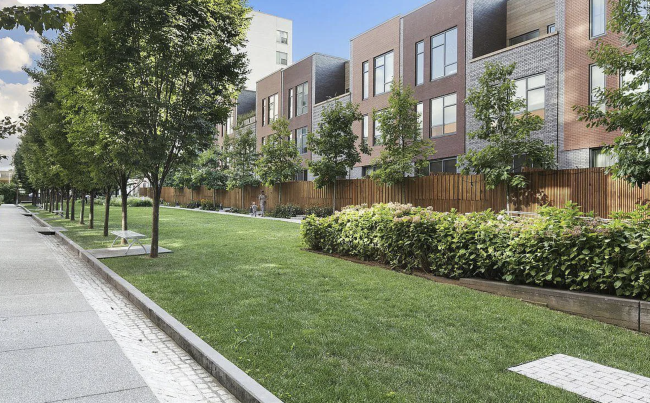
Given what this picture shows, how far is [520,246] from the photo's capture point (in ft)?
22.0

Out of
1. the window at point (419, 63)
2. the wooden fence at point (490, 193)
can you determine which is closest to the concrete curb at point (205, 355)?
the wooden fence at point (490, 193)

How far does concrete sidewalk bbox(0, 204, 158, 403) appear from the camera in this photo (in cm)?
385

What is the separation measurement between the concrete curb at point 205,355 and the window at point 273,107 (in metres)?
37.8

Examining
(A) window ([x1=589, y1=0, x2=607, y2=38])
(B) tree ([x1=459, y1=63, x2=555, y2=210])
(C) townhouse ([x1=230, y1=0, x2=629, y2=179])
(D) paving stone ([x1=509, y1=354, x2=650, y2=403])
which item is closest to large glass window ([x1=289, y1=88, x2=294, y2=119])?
(C) townhouse ([x1=230, y1=0, x2=629, y2=179])

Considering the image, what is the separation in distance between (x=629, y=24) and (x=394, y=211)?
535 centimetres

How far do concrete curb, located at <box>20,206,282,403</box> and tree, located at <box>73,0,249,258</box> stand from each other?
172 inches

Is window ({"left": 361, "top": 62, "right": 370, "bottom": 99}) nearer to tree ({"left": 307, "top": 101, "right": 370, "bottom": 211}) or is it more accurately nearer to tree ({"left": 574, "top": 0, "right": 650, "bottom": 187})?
tree ({"left": 307, "top": 101, "right": 370, "bottom": 211})

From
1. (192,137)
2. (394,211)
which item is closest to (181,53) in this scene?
(192,137)

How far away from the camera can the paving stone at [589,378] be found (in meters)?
3.52

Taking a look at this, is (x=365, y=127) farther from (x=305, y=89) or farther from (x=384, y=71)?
(x=305, y=89)

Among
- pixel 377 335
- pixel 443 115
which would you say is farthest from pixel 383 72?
pixel 377 335

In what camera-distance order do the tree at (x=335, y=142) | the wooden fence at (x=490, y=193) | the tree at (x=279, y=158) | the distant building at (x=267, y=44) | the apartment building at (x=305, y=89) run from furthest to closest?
the distant building at (x=267, y=44), the apartment building at (x=305, y=89), the tree at (x=279, y=158), the tree at (x=335, y=142), the wooden fence at (x=490, y=193)

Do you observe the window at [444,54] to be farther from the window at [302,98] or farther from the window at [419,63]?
the window at [302,98]

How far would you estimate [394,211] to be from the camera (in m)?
9.85
